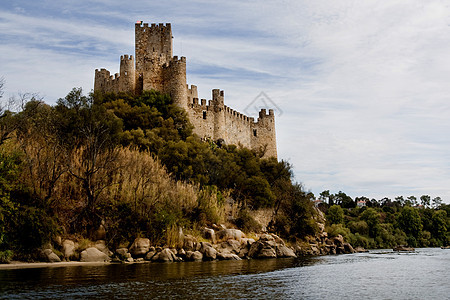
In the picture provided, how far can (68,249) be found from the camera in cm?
2011

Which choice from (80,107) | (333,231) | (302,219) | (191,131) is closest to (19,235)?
(80,107)

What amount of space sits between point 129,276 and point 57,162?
9.88m

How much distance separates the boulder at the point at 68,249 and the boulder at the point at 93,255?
467mm

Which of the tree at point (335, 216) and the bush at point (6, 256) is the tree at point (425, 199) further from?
the bush at point (6, 256)

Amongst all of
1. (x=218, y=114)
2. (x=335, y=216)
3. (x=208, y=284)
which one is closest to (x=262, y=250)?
(x=208, y=284)

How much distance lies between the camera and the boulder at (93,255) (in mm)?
20266

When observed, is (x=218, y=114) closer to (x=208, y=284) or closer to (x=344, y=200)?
(x=208, y=284)

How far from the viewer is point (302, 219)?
39.0 meters

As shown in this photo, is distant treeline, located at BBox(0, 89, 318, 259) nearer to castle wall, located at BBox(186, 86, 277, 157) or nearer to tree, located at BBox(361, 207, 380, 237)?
castle wall, located at BBox(186, 86, 277, 157)

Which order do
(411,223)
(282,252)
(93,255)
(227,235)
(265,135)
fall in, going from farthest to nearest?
(411,223) → (265,135) → (282,252) → (227,235) → (93,255)

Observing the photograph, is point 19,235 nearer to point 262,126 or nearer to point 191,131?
point 191,131

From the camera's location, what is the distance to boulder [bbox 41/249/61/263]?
62.3 ft

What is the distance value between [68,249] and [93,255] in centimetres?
113

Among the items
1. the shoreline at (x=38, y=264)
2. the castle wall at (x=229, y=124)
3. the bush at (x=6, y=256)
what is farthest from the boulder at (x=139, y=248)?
the castle wall at (x=229, y=124)
